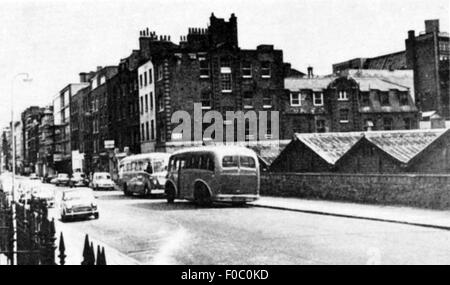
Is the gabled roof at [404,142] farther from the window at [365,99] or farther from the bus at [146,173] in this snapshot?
the window at [365,99]

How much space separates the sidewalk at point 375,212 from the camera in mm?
15719

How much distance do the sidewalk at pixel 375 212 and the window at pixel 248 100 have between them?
24379mm

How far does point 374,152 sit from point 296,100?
30.1 meters

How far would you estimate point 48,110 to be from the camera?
10994 centimetres

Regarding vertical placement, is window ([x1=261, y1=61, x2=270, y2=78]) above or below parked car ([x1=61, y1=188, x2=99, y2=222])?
above

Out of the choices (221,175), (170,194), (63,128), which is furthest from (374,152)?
(63,128)

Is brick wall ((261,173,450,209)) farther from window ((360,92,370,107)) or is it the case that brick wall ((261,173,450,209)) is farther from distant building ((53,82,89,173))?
distant building ((53,82,89,173))

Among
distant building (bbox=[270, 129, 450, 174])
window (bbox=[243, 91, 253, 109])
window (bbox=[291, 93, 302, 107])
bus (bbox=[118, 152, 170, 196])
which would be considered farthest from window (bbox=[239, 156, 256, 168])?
window (bbox=[291, 93, 302, 107])

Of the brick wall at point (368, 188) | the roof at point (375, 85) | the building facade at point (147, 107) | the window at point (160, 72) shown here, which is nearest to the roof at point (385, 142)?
the brick wall at point (368, 188)

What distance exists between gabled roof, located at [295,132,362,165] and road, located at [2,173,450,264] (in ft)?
24.8

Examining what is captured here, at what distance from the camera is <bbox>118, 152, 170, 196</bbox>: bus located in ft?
103

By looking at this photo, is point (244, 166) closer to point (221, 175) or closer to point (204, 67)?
point (221, 175)

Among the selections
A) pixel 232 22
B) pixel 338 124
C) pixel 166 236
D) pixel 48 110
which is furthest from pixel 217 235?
pixel 48 110
